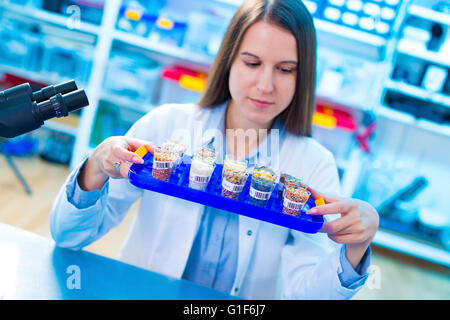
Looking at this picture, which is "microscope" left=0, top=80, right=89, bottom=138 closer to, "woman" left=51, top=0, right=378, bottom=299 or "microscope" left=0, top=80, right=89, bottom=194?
"microscope" left=0, top=80, right=89, bottom=194

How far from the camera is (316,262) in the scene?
3.69 feet

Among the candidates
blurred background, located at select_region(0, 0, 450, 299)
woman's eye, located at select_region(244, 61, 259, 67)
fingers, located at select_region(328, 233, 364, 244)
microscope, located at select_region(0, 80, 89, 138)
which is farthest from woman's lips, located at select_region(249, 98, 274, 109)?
blurred background, located at select_region(0, 0, 450, 299)

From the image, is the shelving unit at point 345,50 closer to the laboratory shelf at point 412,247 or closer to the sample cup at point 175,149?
the laboratory shelf at point 412,247

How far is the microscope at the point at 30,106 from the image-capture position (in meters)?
0.67

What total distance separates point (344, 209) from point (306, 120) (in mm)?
488

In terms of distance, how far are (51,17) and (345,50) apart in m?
2.41

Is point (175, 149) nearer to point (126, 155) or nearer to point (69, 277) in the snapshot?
point (126, 155)

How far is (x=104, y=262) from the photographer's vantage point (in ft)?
3.13

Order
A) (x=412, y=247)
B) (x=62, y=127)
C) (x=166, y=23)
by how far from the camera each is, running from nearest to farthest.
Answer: (x=166, y=23), (x=412, y=247), (x=62, y=127)

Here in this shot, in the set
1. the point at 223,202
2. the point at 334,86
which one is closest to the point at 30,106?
the point at 223,202

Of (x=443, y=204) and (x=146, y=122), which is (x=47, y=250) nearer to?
(x=146, y=122)

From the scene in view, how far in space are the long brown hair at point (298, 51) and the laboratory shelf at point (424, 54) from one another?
Answer: 1.77 meters

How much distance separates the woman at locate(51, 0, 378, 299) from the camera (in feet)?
3.12
